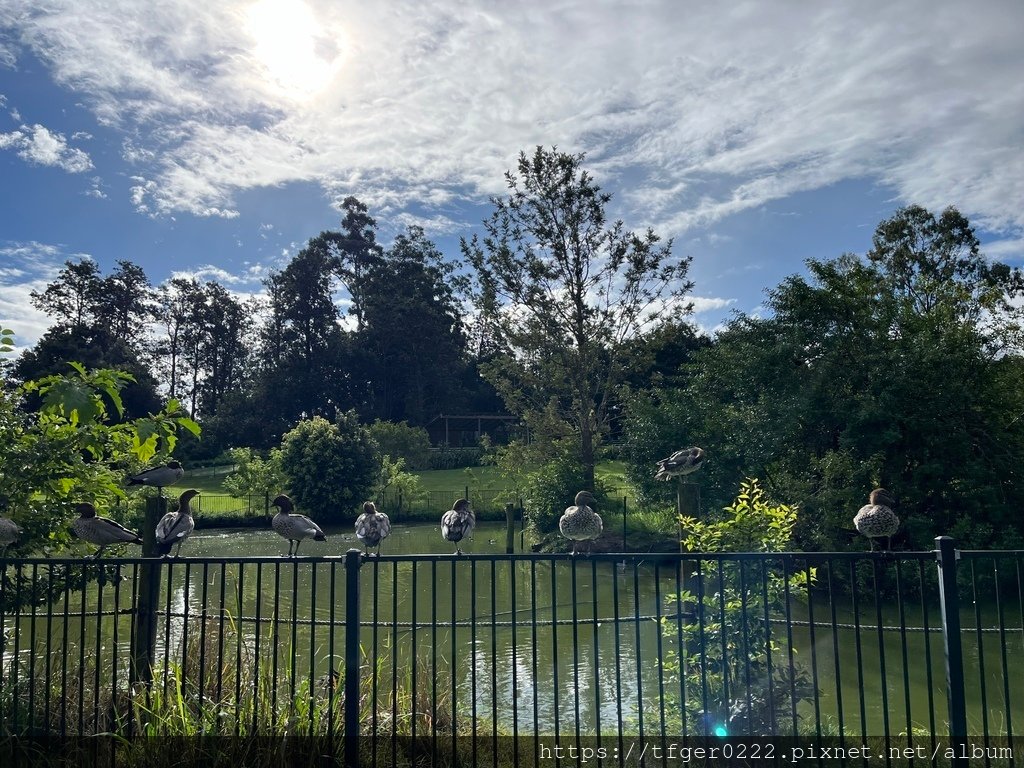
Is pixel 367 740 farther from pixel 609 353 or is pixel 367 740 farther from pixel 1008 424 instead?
pixel 609 353

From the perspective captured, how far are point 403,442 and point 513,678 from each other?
29754 millimetres

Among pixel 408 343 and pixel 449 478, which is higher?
pixel 408 343

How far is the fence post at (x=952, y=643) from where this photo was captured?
359cm

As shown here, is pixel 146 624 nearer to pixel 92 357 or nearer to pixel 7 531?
pixel 7 531

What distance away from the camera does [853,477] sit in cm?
1171

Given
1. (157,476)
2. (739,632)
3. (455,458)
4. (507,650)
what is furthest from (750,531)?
(455,458)

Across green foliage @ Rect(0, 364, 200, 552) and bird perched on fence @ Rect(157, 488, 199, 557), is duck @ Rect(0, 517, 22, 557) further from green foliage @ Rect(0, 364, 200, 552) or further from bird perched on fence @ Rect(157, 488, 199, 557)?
bird perched on fence @ Rect(157, 488, 199, 557)

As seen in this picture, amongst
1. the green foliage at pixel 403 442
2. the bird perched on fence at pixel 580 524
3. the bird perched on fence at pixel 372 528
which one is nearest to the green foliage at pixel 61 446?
the bird perched on fence at pixel 372 528

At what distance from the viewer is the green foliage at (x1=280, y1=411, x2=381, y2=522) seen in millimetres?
22922

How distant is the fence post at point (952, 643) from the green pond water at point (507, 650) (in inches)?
5.8

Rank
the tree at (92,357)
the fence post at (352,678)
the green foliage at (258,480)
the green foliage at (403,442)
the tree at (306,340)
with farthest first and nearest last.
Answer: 1. the tree at (306,340)
2. the tree at (92,357)
3. the green foliage at (403,442)
4. the green foliage at (258,480)
5. the fence post at (352,678)

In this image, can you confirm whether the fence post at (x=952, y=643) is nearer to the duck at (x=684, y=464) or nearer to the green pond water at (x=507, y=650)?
the green pond water at (x=507, y=650)

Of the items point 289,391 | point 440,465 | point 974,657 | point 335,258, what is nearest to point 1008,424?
point 974,657

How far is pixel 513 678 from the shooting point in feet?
12.1
